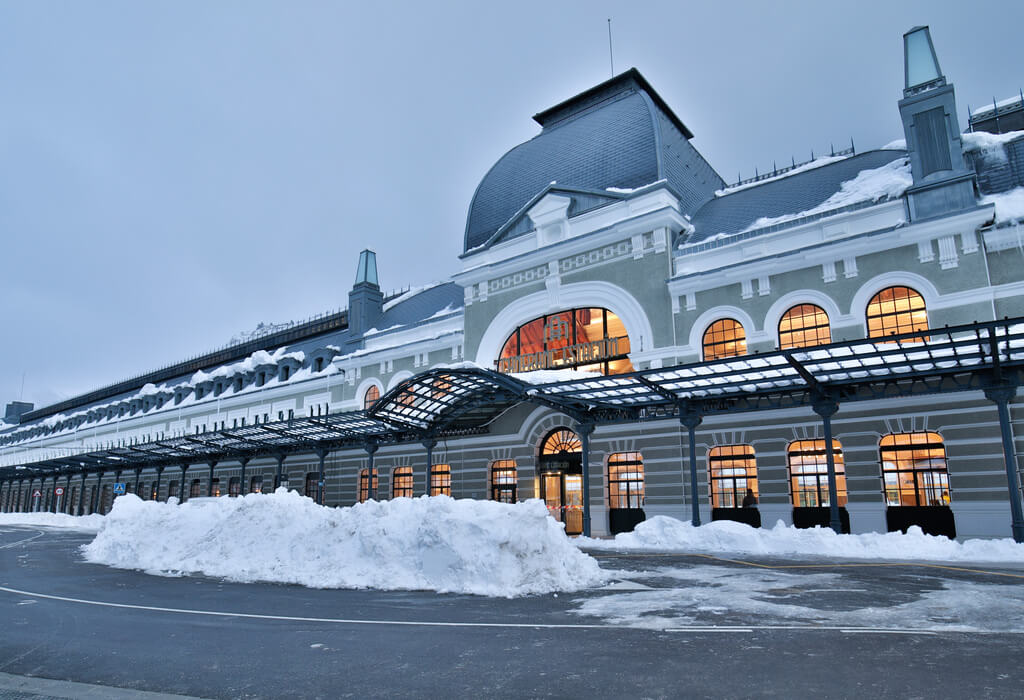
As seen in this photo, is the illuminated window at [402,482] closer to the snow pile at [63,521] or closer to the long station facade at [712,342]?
the long station facade at [712,342]

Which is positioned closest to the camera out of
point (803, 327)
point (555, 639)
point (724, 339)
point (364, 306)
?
point (555, 639)

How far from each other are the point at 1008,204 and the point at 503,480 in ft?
67.3

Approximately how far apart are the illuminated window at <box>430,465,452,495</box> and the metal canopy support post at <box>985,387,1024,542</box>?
69.2ft

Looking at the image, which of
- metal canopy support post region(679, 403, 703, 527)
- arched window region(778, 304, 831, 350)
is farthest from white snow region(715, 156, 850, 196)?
metal canopy support post region(679, 403, 703, 527)

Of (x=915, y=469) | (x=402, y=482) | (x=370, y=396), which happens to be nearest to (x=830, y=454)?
(x=915, y=469)

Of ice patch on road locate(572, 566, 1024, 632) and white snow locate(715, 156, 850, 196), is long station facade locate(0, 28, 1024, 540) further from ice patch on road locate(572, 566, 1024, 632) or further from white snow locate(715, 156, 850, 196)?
ice patch on road locate(572, 566, 1024, 632)

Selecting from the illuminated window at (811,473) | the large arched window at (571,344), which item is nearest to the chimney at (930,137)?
the illuminated window at (811,473)

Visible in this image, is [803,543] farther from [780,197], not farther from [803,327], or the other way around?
[780,197]

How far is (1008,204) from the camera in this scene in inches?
749

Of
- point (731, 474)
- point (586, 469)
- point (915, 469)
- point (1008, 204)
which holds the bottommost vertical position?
point (731, 474)

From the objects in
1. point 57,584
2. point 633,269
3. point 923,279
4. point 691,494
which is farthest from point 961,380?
point 57,584

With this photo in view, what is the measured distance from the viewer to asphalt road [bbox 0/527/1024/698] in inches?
244

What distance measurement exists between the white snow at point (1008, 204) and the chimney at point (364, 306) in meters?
30.4

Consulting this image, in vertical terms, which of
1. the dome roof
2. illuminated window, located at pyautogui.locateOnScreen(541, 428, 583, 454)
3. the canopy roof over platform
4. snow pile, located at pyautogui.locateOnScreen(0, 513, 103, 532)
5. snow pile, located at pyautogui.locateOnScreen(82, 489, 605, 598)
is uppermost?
the dome roof
